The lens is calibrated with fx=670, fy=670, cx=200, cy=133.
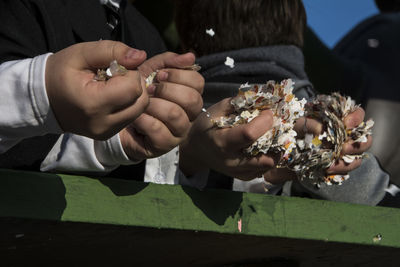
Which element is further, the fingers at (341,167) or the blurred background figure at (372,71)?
the blurred background figure at (372,71)

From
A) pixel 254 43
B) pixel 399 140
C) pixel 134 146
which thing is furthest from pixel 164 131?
pixel 399 140

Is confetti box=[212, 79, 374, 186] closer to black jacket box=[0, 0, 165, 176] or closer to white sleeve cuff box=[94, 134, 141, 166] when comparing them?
white sleeve cuff box=[94, 134, 141, 166]

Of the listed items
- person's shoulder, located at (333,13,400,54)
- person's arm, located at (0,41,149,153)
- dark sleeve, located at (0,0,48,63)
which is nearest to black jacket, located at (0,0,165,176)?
dark sleeve, located at (0,0,48,63)

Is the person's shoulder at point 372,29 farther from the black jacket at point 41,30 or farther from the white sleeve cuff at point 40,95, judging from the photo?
the white sleeve cuff at point 40,95

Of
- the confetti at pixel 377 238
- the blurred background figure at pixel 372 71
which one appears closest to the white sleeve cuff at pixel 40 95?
the confetti at pixel 377 238

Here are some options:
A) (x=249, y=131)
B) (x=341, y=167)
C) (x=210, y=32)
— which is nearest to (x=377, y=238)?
(x=341, y=167)

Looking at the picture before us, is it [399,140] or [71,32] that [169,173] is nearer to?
[71,32]
